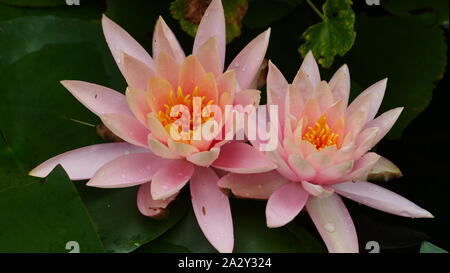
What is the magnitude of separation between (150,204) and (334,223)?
38 cm

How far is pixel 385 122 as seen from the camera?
1046mm

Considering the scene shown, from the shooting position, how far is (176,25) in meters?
1.35

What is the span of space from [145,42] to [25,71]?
0.31m

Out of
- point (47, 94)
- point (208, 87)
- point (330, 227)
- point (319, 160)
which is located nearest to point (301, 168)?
point (319, 160)

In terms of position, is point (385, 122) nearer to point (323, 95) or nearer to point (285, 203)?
point (323, 95)

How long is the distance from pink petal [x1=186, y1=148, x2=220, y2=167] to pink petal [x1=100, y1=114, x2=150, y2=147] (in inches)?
4.4

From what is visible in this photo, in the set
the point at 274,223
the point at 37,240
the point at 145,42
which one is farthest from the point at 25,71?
the point at 274,223

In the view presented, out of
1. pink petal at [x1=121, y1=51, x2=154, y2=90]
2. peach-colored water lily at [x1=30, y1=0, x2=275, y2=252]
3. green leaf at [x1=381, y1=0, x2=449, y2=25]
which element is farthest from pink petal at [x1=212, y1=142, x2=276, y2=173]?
green leaf at [x1=381, y1=0, x2=449, y2=25]

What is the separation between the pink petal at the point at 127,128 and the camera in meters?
0.95

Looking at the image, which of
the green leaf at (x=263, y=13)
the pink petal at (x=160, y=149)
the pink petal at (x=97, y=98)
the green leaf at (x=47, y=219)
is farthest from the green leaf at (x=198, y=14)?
the green leaf at (x=47, y=219)

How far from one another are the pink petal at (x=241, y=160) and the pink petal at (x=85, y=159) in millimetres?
172

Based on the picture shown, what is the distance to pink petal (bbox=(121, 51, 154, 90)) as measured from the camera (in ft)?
3.33

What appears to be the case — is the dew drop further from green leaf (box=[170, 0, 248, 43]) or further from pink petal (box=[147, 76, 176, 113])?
green leaf (box=[170, 0, 248, 43])

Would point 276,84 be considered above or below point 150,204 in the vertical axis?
above
